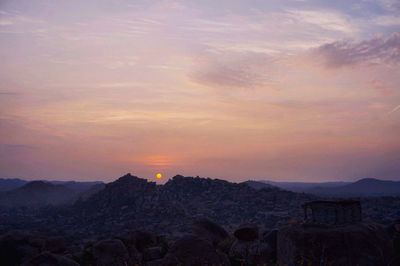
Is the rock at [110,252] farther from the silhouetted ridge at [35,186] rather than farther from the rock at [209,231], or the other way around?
the silhouetted ridge at [35,186]

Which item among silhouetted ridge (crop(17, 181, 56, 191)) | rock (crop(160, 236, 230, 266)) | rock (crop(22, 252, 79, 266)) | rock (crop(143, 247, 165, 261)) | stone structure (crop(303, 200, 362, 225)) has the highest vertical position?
silhouetted ridge (crop(17, 181, 56, 191))

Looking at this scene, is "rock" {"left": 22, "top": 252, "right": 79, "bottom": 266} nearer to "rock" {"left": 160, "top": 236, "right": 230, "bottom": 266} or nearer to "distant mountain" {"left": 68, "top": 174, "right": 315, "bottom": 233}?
"rock" {"left": 160, "top": 236, "right": 230, "bottom": 266}

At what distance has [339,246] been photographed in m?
14.8

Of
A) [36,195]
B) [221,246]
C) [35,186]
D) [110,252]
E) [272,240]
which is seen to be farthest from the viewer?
[35,186]

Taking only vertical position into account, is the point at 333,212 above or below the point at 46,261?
above

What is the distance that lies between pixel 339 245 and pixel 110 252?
1057 cm

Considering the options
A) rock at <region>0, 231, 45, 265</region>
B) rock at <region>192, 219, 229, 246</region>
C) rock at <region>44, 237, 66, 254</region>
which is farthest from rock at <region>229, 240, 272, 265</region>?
rock at <region>0, 231, 45, 265</region>

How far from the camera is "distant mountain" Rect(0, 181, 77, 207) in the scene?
130000mm

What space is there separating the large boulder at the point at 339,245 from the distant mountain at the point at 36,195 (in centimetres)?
11635

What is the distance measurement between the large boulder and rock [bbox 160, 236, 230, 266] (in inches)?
102

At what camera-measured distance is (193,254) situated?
1739cm

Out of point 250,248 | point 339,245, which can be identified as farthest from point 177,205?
point 339,245

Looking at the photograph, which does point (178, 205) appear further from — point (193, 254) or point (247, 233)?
point (193, 254)

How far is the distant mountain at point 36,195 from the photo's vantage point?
130000 mm
